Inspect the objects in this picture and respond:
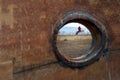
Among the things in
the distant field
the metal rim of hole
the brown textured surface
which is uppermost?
the metal rim of hole

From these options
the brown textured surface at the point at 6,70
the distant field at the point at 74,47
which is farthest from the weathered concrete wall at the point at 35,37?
the distant field at the point at 74,47

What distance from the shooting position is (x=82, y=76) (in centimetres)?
532

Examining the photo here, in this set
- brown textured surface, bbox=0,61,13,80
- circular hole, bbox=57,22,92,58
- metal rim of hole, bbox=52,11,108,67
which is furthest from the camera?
circular hole, bbox=57,22,92,58

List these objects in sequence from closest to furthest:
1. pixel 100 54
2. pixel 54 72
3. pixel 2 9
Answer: pixel 2 9 → pixel 54 72 → pixel 100 54

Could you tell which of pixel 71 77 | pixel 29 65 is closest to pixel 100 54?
pixel 71 77

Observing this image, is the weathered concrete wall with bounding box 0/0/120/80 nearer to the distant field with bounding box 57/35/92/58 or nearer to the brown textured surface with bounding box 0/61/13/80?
the brown textured surface with bounding box 0/61/13/80

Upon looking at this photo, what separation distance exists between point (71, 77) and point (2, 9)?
146 cm

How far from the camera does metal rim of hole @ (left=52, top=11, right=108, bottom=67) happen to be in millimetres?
5162

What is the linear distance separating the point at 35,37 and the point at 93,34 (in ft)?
3.53

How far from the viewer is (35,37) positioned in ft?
16.3

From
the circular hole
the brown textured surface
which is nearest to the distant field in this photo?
the circular hole

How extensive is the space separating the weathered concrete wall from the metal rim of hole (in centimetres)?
8

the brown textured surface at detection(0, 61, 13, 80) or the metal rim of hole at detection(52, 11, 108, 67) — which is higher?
the metal rim of hole at detection(52, 11, 108, 67)

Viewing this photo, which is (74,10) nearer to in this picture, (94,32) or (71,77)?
(94,32)
